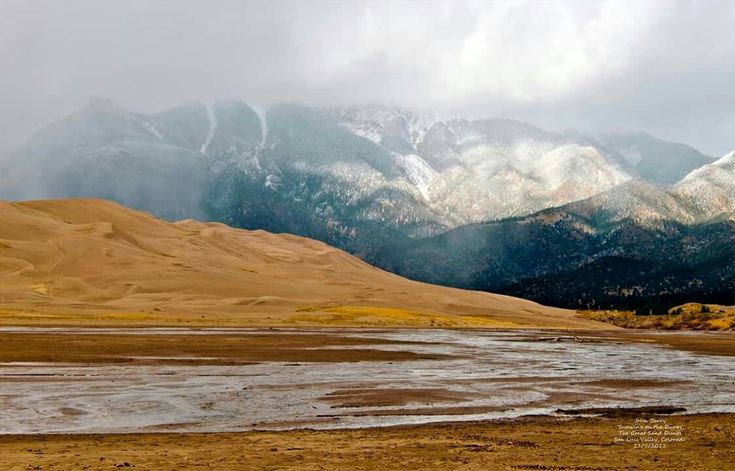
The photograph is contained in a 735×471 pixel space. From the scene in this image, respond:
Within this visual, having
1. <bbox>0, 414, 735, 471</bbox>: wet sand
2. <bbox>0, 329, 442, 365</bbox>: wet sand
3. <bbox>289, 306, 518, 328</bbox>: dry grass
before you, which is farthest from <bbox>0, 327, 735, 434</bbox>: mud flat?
<bbox>289, 306, 518, 328</bbox>: dry grass

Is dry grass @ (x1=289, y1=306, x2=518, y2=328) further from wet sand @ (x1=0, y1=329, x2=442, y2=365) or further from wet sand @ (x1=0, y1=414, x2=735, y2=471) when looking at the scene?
wet sand @ (x1=0, y1=414, x2=735, y2=471)

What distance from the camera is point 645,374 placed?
56.8 metres

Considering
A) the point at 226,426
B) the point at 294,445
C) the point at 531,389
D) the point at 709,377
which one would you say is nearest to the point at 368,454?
the point at 294,445

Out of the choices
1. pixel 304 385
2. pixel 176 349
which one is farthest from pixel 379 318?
pixel 304 385

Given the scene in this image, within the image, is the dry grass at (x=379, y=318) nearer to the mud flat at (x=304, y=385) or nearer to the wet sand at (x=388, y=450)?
the mud flat at (x=304, y=385)

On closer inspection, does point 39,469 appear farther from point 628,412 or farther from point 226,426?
point 628,412

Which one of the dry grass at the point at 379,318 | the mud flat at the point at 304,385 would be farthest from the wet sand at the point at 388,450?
the dry grass at the point at 379,318

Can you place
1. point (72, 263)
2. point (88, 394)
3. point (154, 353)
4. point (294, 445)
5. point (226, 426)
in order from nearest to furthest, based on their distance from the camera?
point (294, 445)
point (226, 426)
point (88, 394)
point (154, 353)
point (72, 263)

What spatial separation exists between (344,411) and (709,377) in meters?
29.2

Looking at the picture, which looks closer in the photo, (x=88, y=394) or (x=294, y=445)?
(x=294, y=445)

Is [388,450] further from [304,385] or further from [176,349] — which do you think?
[176,349]

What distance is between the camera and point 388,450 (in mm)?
25250

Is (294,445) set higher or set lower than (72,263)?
lower

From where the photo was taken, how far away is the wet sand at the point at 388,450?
2273cm
